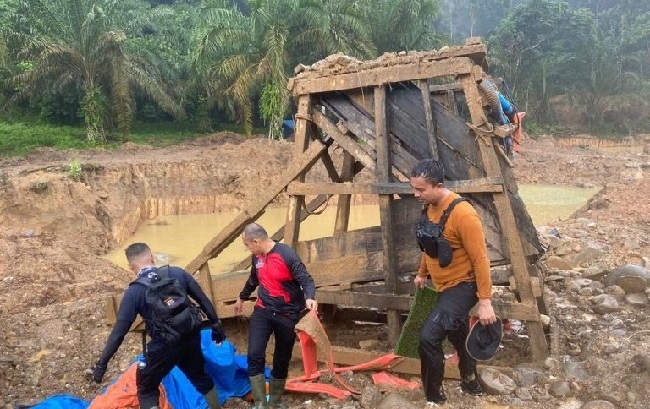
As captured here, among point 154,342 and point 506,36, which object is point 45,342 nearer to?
point 154,342

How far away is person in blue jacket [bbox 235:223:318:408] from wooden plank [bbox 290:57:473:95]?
1.50 m

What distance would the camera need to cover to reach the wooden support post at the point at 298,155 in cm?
486

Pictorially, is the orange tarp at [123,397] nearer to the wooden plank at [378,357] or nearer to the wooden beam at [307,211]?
the wooden plank at [378,357]

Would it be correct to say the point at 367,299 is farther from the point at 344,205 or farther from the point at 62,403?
the point at 62,403

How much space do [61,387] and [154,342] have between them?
192cm

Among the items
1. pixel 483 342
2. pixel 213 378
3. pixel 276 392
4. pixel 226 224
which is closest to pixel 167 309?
pixel 276 392

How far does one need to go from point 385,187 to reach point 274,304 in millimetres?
1327

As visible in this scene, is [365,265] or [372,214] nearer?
[365,265]

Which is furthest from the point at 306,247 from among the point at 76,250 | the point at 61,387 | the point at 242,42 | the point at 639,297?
the point at 242,42

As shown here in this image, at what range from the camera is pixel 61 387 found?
193 inches

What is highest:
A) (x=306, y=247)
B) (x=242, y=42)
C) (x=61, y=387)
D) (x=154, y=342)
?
(x=242, y=42)

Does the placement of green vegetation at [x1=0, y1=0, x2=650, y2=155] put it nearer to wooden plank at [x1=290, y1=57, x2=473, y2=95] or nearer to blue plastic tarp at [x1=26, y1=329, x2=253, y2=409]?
wooden plank at [x1=290, y1=57, x2=473, y2=95]

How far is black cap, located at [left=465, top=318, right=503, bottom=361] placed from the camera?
3701mm

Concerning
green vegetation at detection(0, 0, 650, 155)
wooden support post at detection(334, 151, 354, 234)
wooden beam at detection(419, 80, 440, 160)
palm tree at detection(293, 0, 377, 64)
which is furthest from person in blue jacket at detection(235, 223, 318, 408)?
palm tree at detection(293, 0, 377, 64)
